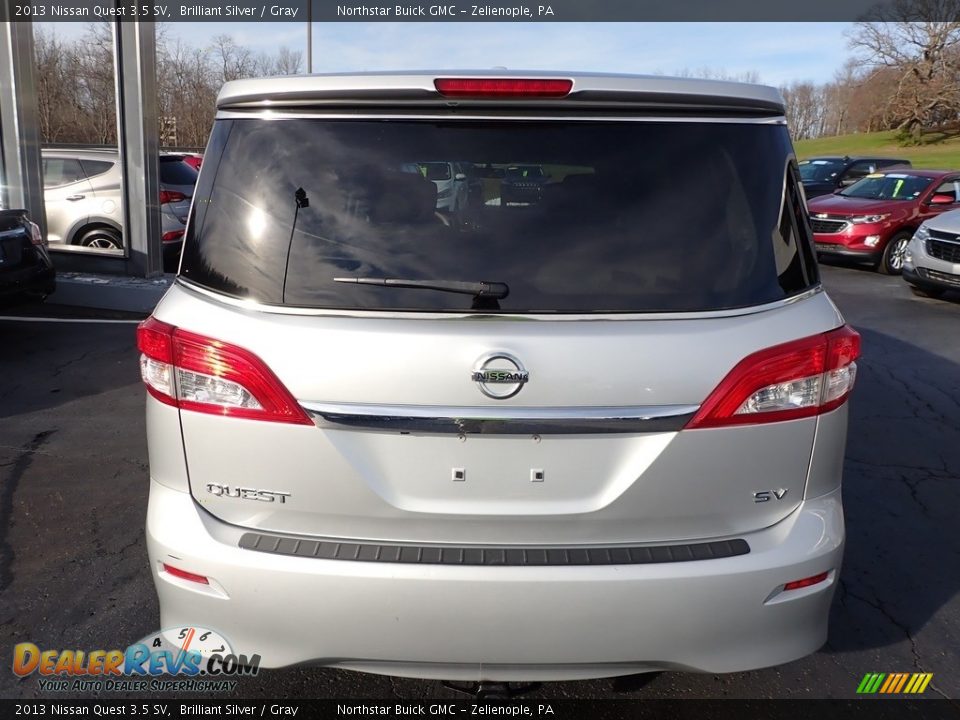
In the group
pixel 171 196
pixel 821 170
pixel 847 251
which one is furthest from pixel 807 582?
pixel 821 170

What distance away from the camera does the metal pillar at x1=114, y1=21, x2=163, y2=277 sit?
9766 millimetres

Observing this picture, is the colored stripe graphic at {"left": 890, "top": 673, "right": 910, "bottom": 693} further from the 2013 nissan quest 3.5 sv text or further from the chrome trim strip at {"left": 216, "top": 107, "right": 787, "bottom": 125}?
the chrome trim strip at {"left": 216, "top": 107, "right": 787, "bottom": 125}

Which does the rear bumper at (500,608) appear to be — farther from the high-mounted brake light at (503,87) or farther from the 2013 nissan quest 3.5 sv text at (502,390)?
the high-mounted brake light at (503,87)

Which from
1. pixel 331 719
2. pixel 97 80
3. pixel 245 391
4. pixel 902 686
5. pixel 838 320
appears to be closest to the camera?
pixel 245 391

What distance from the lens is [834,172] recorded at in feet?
72.1

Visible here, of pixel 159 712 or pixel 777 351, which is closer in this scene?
pixel 777 351

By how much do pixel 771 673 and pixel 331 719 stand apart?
1.60 meters

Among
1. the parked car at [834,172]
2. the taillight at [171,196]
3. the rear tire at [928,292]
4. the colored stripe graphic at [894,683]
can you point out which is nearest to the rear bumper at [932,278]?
the rear tire at [928,292]

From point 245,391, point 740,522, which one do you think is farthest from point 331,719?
point 740,522

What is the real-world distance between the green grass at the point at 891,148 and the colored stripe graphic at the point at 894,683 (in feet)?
173

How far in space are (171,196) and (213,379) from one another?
35.7 feet

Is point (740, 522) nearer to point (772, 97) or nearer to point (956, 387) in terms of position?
point (772, 97)

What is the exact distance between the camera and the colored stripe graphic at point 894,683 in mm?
2912

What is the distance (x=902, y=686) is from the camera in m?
2.94
